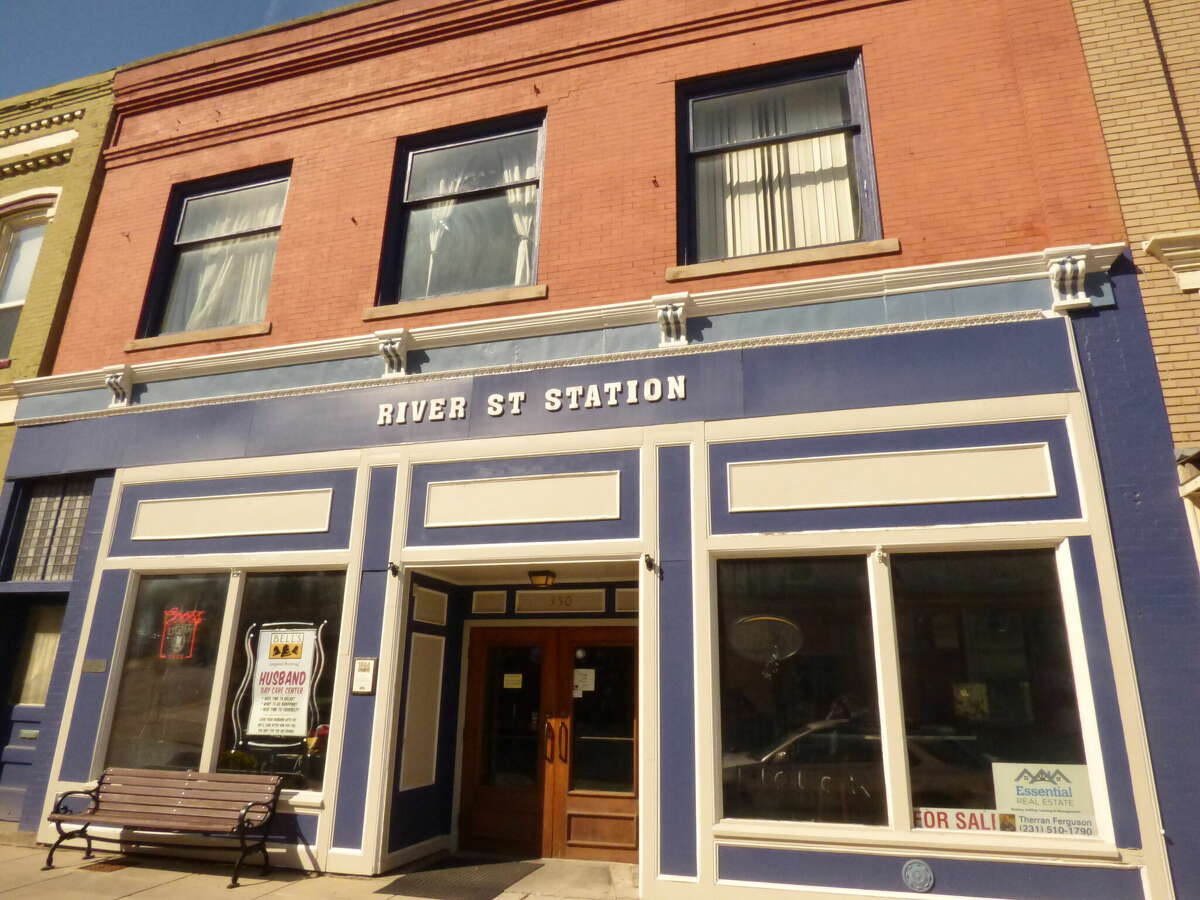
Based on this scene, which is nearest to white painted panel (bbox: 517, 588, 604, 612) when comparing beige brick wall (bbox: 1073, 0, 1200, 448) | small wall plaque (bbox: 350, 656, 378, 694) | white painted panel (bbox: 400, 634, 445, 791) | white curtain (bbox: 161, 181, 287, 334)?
white painted panel (bbox: 400, 634, 445, 791)

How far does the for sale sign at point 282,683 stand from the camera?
7.46 m

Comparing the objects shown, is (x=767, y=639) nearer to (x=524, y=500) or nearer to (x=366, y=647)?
(x=524, y=500)

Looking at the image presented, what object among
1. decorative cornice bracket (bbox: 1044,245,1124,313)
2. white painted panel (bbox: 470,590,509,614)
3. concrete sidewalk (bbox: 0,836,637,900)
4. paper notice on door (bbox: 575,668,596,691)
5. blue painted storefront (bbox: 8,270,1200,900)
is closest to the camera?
blue painted storefront (bbox: 8,270,1200,900)

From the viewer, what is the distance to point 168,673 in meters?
8.06

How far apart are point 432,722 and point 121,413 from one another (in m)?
5.37

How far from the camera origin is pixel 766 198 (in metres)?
7.95

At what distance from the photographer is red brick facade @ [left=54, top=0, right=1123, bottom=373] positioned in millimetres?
7027

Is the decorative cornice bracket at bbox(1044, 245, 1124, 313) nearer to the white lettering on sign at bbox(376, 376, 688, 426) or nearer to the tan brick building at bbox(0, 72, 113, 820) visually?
the white lettering on sign at bbox(376, 376, 688, 426)

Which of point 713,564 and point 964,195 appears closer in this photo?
point 713,564

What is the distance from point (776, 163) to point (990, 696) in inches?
218

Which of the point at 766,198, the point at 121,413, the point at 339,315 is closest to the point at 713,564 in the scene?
the point at 766,198

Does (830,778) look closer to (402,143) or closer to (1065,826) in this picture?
(1065,826)

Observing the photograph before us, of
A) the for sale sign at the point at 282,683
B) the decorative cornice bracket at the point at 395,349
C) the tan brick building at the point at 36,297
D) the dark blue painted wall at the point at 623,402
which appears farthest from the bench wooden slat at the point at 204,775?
the decorative cornice bracket at the point at 395,349

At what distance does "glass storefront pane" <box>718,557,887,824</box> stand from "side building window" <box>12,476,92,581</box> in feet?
25.7
